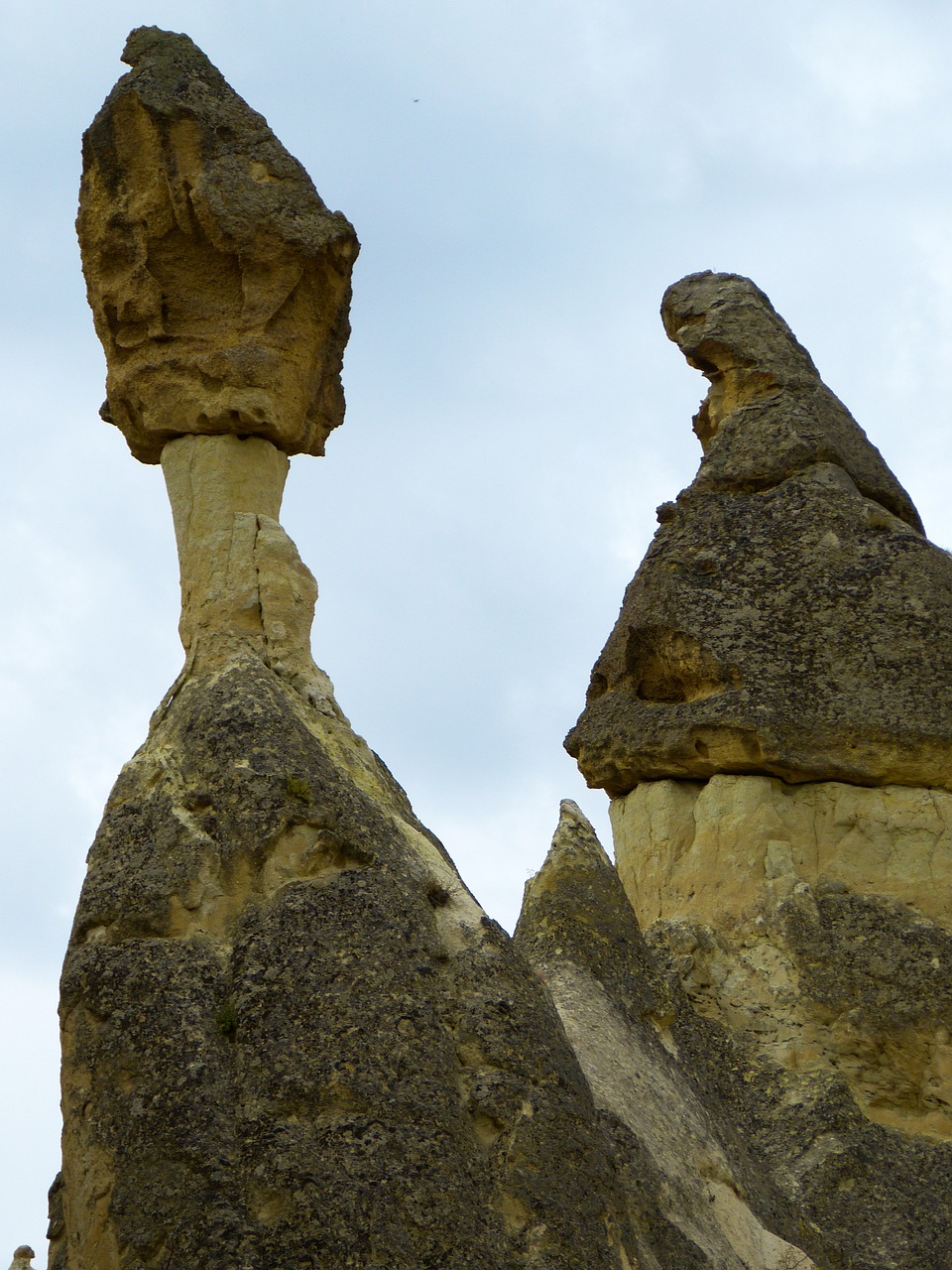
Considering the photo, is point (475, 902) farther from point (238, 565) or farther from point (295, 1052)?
point (238, 565)

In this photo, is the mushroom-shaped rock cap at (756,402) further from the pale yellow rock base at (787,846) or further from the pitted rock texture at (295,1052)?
the pitted rock texture at (295,1052)

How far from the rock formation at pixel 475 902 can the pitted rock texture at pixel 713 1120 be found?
0.08 feet

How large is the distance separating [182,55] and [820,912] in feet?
21.7

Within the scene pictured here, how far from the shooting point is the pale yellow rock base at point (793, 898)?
13445 mm

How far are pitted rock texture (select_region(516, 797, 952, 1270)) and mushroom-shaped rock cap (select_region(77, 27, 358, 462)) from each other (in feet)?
9.56

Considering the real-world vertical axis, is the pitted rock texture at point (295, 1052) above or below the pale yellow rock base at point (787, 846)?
below

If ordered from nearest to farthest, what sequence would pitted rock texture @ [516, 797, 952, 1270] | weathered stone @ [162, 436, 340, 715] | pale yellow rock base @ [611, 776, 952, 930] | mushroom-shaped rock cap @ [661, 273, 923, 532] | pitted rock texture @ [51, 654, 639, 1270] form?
pitted rock texture @ [51, 654, 639, 1270]
pitted rock texture @ [516, 797, 952, 1270]
weathered stone @ [162, 436, 340, 715]
pale yellow rock base @ [611, 776, 952, 930]
mushroom-shaped rock cap @ [661, 273, 923, 532]

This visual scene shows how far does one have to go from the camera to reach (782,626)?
591 inches

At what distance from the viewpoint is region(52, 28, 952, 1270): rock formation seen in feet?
28.3

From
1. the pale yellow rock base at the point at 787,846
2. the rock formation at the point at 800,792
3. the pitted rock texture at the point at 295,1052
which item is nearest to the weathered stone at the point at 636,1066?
the pitted rock texture at the point at 295,1052

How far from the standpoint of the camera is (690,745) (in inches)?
578

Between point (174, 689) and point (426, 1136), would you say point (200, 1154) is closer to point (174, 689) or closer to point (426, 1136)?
point (426, 1136)

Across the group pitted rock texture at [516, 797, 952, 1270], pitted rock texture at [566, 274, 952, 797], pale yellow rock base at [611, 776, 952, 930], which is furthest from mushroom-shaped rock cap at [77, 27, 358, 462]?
pale yellow rock base at [611, 776, 952, 930]

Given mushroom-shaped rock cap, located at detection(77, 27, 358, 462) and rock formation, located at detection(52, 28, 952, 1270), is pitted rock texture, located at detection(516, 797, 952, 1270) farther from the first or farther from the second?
mushroom-shaped rock cap, located at detection(77, 27, 358, 462)
